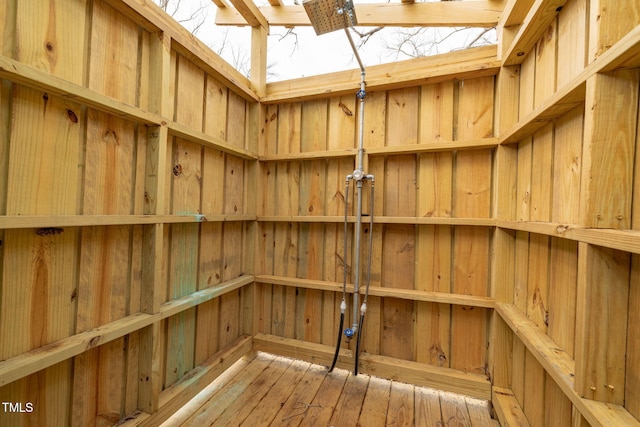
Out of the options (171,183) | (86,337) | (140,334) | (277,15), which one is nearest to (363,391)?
(140,334)

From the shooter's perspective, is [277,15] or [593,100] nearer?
[593,100]

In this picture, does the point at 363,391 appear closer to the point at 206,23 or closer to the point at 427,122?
the point at 427,122

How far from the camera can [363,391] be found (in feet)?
5.93

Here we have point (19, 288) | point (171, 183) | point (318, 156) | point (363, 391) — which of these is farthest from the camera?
point (318, 156)

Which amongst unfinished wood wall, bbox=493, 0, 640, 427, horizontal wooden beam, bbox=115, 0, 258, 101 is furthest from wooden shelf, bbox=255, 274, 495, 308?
horizontal wooden beam, bbox=115, 0, 258, 101

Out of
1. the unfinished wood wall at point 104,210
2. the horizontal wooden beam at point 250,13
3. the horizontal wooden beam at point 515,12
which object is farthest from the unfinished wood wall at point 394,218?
the horizontal wooden beam at point 250,13

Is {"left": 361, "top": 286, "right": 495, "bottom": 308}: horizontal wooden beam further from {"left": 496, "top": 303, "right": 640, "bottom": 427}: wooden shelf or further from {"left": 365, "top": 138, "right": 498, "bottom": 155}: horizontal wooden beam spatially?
{"left": 365, "top": 138, "right": 498, "bottom": 155}: horizontal wooden beam

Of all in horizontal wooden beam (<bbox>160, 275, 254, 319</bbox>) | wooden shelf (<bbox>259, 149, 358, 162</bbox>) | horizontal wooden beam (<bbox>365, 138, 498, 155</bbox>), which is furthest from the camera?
wooden shelf (<bbox>259, 149, 358, 162</bbox>)

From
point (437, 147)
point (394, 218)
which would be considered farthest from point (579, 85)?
point (394, 218)

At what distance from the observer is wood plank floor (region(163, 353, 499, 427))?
155cm

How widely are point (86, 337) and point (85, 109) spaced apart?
0.98 m

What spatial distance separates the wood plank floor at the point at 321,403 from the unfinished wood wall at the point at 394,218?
22cm

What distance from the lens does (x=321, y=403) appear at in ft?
5.55

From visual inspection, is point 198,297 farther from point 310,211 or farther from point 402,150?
point 402,150
